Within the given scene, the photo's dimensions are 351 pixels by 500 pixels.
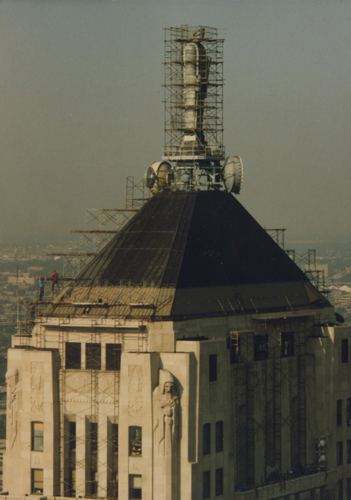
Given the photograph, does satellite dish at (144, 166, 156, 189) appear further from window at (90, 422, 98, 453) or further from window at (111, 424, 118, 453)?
window at (111, 424, 118, 453)

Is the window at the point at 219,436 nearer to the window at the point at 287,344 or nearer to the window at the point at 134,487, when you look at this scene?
the window at the point at 134,487

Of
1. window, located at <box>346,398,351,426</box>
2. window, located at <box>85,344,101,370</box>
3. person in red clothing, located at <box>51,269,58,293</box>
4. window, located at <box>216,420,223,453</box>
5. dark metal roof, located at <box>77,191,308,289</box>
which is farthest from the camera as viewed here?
window, located at <box>346,398,351,426</box>

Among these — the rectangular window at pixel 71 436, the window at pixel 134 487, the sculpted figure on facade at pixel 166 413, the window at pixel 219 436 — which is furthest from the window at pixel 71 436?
the window at pixel 219 436

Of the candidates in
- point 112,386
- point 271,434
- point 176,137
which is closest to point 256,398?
point 271,434

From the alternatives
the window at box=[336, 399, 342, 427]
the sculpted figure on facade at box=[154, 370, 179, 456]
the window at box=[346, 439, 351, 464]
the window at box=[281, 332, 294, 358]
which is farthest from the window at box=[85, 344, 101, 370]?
the window at box=[346, 439, 351, 464]

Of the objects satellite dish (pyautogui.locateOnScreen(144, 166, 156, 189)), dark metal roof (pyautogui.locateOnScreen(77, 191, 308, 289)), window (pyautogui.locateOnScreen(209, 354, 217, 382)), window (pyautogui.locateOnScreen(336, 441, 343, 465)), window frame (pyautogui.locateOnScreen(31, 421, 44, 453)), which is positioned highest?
satellite dish (pyautogui.locateOnScreen(144, 166, 156, 189))

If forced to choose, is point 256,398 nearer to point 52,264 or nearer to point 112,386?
point 112,386
